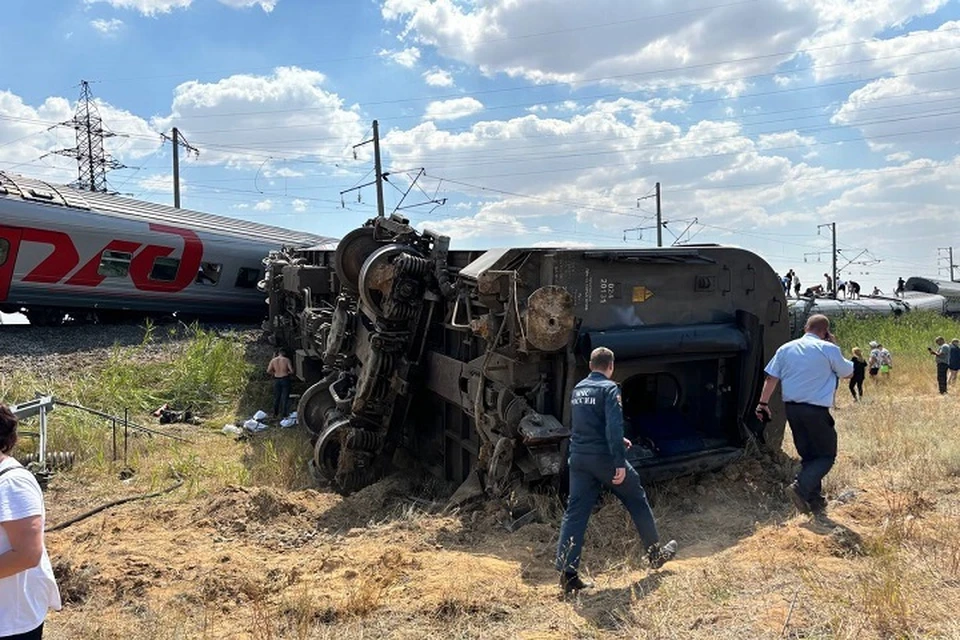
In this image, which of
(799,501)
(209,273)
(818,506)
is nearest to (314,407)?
(799,501)

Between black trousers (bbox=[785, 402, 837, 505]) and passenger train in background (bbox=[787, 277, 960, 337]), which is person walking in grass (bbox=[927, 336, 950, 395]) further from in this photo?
black trousers (bbox=[785, 402, 837, 505])

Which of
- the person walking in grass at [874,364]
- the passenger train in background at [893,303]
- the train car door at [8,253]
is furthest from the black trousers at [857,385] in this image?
the train car door at [8,253]

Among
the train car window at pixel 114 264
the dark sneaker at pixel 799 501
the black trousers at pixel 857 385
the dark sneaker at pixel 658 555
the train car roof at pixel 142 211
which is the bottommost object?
the black trousers at pixel 857 385

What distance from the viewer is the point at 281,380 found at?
12.0 meters

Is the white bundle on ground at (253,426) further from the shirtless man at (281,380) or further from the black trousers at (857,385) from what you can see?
the black trousers at (857,385)

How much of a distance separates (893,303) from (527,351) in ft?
86.3

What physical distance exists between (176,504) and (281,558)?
1894 millimetres

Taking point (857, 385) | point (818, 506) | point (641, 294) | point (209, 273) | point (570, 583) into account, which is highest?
point (209, 273)

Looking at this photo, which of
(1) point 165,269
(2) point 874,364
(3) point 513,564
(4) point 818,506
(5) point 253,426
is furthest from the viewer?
(2) point 874,364

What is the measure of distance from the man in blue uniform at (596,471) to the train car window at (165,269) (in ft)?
44.0

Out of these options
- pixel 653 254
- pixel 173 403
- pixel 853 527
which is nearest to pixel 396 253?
pixel 653 254

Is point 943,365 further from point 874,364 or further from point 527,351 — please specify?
point 527,351

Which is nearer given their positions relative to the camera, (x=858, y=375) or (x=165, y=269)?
(x=858, y=375)

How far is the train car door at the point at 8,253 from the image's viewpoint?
13.2 meters
